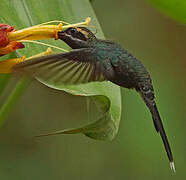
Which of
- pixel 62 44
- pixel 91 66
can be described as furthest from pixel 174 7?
pixel 91 66

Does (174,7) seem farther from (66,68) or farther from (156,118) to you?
(66,68)

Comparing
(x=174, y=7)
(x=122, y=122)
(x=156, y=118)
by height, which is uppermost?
(x=174, y=7)

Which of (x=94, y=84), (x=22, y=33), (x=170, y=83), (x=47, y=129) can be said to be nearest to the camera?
(x=22, y=33)

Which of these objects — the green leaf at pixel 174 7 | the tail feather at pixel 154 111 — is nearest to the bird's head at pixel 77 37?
the tail feather at pixel 154 111

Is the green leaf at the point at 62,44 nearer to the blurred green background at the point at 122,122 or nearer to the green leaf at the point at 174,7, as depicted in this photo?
A: the green leaf at the point at 174,7

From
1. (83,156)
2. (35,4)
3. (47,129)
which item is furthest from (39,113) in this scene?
(35,4)

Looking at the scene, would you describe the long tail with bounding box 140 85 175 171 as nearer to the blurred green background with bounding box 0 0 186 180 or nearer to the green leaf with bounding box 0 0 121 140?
the green leaf with bounding box 0 0 121 140

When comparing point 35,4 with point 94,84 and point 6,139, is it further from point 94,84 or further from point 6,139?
point 6,139
